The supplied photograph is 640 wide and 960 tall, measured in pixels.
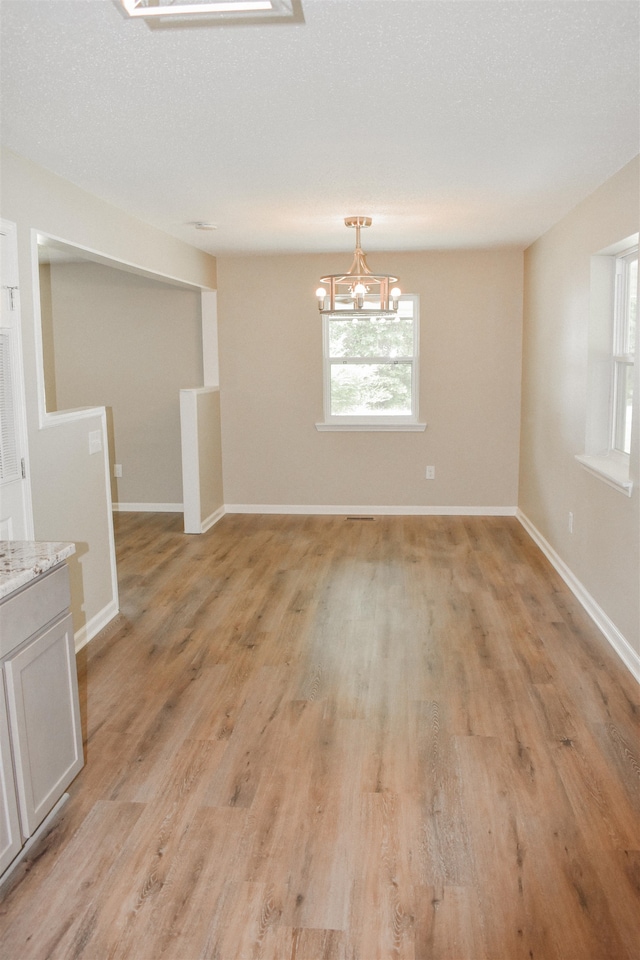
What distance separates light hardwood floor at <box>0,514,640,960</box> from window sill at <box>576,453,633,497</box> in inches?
32.0

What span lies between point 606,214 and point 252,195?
190 centimetres

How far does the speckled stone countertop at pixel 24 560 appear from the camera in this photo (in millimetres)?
2145

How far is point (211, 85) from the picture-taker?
2541 mm

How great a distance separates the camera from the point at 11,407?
321 cm

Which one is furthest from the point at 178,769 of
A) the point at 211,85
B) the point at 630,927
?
the point at 211,85

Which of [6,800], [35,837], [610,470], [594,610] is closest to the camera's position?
[6,800]

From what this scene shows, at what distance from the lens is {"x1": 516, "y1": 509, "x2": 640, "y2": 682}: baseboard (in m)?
3.56

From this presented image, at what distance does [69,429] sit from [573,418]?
307 centimetres

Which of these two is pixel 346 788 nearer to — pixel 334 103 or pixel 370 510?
pixel 334 103

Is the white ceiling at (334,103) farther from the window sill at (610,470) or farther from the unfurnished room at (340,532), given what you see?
the window sill at (610,470)

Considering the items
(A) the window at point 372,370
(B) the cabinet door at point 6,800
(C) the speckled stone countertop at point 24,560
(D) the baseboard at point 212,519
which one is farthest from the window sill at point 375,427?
(B) the cabinet door at point 6,800

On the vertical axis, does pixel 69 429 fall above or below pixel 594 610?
above

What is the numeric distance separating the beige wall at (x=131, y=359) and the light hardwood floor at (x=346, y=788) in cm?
274

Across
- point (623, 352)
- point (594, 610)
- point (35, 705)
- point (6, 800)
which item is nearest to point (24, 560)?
point (35, 705)
